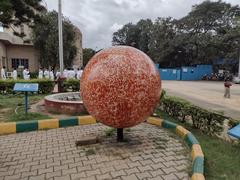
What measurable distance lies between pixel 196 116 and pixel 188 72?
33.6m

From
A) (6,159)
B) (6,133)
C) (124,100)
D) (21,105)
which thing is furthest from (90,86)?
(21,105)

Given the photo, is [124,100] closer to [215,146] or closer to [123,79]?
[123,79]

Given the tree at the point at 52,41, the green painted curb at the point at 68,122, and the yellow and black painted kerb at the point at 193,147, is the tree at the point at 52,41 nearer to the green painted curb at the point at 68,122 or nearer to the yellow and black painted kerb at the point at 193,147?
the green painted curb at the point at 68,122

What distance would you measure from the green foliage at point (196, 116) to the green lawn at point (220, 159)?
28 centimetres

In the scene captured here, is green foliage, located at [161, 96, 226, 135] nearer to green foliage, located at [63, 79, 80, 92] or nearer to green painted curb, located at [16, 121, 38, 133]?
green painted curb, located at [16, 121, 38, 133]

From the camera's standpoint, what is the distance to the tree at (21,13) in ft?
33.8

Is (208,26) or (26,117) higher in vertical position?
(208,26)

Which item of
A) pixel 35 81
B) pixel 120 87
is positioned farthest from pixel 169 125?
pixel 35 81

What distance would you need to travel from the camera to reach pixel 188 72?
39.3 metres

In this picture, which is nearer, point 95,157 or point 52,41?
point 95,157

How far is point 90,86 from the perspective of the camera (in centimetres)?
507

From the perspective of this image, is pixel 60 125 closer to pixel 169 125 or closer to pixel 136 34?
pixel 169 125

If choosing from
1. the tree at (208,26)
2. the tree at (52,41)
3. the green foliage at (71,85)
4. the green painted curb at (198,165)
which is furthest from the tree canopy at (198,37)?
the green painted curb at (198,165)

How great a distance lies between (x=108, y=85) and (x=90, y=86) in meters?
0.40
